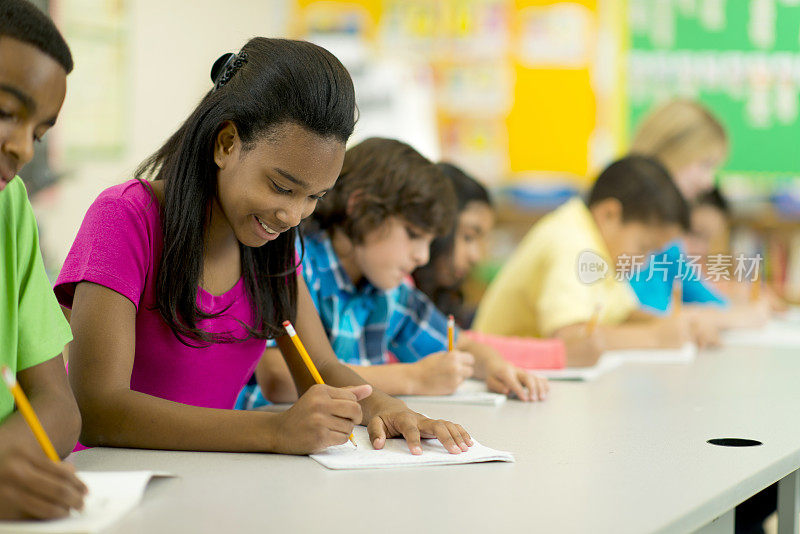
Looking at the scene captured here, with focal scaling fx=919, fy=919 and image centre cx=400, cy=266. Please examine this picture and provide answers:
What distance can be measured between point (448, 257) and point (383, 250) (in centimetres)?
57

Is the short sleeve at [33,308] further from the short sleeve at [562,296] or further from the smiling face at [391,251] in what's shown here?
the short sleeve at [562,296]

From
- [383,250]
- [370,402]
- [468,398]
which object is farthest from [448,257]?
[370,402]

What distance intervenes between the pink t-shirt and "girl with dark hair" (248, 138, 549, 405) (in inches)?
11.4

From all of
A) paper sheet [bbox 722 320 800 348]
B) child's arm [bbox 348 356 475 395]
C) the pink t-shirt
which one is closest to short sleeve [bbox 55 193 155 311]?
the pink t-shirt

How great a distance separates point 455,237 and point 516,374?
0.64 meters

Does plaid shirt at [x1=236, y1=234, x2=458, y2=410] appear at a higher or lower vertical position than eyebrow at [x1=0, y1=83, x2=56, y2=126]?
lower

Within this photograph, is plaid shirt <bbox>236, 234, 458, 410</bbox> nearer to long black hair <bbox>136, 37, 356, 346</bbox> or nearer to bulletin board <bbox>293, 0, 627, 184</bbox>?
long black hair <bbox>136, 37, 356, 346</bbox>

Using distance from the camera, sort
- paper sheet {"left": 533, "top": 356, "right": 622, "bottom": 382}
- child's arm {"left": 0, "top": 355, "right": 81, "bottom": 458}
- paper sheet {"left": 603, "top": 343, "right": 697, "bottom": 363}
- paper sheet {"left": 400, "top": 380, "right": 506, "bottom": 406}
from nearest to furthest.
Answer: child's arm {"left": 0, "top": 355, "right": 81, "bottom": 458} < paper sheet {"left": 400, "top": 380, "right": 506, "bottom": 406} < paper sheet {"left": 533, "top": 356, "right": 622, "bottom": 382} < paper sheet {"left": 603, "top": 343, "right": 697, "bottom": 363}

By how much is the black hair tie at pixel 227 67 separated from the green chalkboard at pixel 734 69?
3576mm

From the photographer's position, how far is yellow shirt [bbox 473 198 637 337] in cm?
221

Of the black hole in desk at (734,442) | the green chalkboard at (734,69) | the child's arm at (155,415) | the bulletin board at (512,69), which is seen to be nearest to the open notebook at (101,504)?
the child's arm at (155,415)

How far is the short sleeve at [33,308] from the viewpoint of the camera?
1.01 m

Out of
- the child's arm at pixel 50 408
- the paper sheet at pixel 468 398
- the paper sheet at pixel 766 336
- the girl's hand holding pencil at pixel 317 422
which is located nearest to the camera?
the child's arm at pixel 50 408

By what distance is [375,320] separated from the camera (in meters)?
1.78
